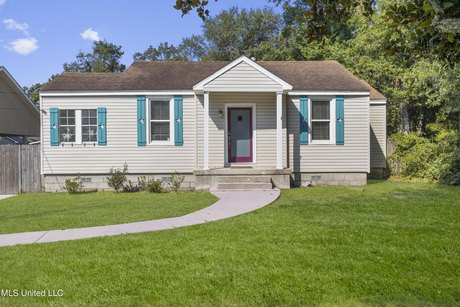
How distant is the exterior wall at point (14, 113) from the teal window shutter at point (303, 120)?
42.7 feet

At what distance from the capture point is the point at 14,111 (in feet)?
56.0

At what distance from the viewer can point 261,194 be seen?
10.2 m

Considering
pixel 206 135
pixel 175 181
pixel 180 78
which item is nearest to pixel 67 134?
pixel 175 181

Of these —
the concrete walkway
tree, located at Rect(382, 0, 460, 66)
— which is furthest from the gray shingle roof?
tree, located at Rect(382, 0, 460, 66)

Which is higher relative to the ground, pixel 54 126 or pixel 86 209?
pixel 54 126

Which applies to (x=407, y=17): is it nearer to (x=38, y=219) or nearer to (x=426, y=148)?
(x=38, y=219)

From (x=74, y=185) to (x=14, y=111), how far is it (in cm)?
797

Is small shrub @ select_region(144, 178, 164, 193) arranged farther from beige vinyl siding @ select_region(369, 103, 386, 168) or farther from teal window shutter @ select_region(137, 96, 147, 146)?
beige vinyl siding @ select_region(369, 103, 386, 168)

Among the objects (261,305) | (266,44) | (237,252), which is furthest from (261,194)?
(266,44)

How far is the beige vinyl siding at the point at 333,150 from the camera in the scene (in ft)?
→ 42.1

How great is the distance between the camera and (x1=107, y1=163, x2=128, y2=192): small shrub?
1205cm

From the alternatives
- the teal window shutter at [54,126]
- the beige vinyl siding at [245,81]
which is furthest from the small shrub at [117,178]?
the beige vinyl siding at [245,81]

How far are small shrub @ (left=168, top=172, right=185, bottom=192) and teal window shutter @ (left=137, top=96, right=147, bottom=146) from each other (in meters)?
1.56

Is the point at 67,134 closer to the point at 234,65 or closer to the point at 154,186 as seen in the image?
the point at 154,186
